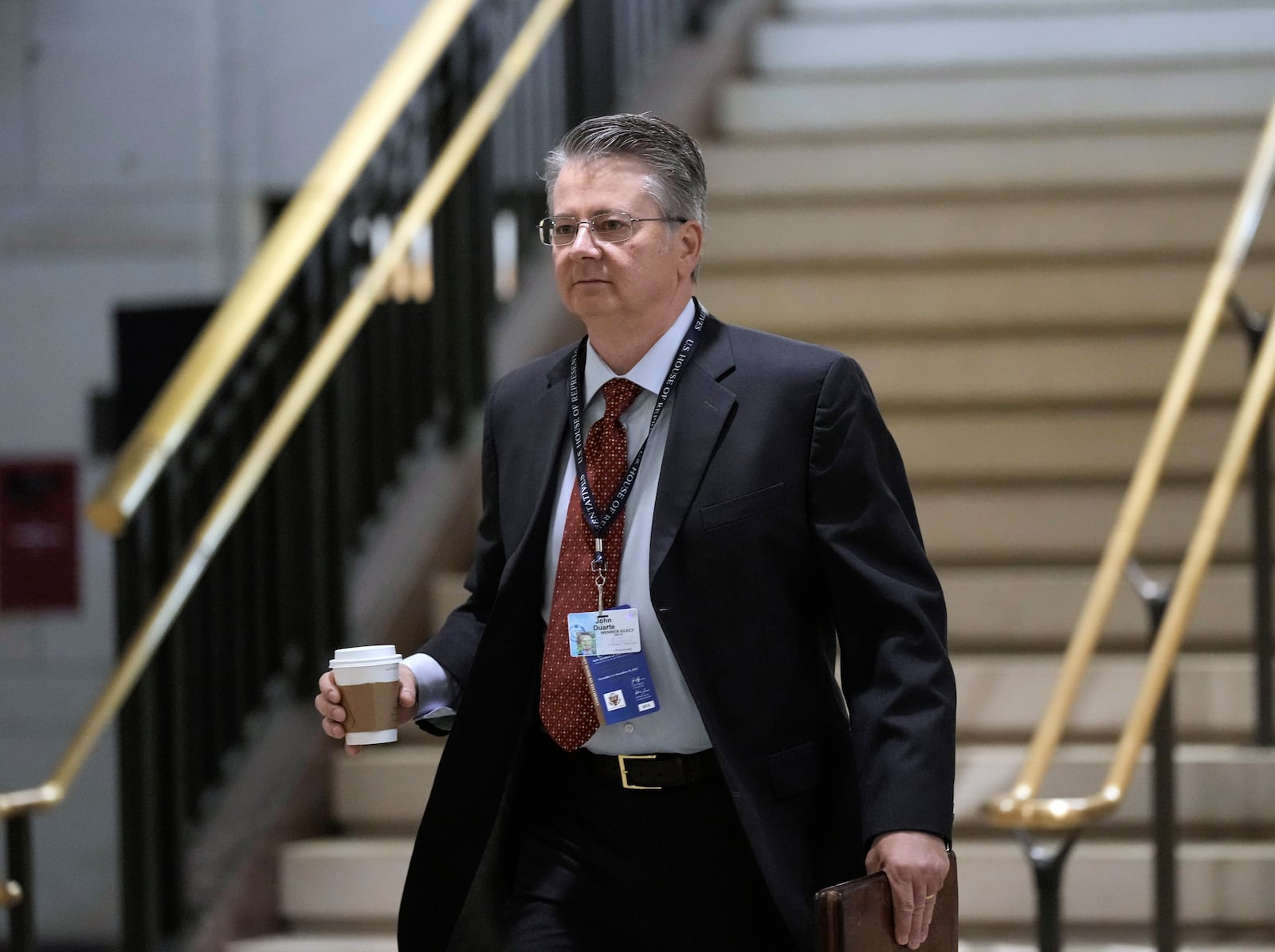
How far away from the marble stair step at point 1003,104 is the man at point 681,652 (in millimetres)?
3663

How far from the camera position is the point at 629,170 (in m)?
2.10

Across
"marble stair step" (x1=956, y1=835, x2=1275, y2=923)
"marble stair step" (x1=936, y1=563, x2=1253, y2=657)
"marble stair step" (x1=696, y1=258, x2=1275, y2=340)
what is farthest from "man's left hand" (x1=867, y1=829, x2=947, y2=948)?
"marble stair step" (x1=696, y1=258, x2=1275, y2=340)

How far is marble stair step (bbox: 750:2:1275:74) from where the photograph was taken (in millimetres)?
6223

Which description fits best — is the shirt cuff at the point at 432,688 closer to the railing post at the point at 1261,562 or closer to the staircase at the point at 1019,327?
the staircase at the point at 1019,327

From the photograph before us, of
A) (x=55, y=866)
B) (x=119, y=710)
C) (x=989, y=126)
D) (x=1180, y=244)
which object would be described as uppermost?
(x=989, y=126)

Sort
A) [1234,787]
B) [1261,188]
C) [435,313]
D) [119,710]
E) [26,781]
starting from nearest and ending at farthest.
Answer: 1. [119,710]
2. [1234,787]
3. [1261,188]
4. [435,313]
5. [26,781]

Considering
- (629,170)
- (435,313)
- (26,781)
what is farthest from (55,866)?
(629,170)

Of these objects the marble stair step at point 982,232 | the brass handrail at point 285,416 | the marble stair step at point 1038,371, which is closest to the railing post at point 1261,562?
the marble stair step at point 1038,371

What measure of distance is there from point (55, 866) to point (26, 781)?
312mm

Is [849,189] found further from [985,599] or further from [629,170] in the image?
[629,170]

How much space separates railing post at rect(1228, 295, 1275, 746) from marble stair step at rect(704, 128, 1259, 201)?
143 centimetres

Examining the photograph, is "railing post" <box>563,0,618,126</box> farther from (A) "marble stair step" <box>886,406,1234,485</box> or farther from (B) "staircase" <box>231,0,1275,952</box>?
(A) "marble stair step" <box>886,406,1234,485</box>

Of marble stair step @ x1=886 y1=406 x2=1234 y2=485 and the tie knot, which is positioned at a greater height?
the tie knot

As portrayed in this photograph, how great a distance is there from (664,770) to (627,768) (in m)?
0.04
